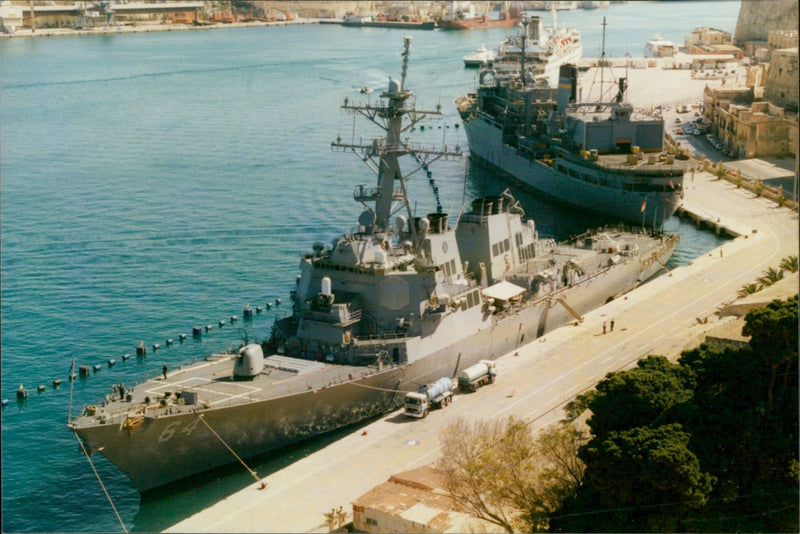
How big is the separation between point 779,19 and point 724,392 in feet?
308

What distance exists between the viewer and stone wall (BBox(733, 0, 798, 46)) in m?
104

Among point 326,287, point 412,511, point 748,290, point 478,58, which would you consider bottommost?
point 412,511

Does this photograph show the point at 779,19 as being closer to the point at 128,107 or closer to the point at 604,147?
the point at 604,147

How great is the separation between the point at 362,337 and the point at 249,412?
19.8 ft

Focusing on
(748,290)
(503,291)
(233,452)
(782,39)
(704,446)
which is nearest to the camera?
(704,446)

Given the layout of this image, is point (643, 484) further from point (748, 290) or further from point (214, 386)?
point (748, 290)

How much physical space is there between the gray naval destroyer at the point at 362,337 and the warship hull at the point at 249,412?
0.14ft

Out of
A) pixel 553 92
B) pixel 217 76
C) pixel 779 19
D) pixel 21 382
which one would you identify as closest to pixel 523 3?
pixel 779 19

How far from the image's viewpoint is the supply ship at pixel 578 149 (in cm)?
6228

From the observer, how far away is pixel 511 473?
84.2 ft

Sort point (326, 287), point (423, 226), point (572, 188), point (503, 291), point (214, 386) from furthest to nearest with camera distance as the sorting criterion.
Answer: point (572, 188), point (503, 291), point (423, 226), point (326, 287), point (214, 386)

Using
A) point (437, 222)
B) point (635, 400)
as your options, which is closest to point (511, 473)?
point (635, 400)

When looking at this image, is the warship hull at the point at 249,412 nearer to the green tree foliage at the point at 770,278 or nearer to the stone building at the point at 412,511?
the stone building at the point at 412,511

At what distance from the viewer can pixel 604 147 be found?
223ft
